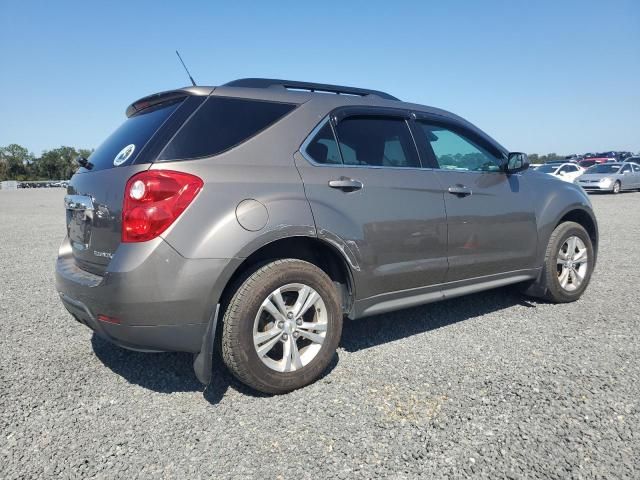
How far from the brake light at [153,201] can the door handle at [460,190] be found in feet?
6.35

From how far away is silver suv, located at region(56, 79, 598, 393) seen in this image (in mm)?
2318

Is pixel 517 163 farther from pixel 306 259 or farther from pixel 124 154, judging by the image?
pixel 124 154

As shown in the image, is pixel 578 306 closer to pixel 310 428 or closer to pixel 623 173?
pixel 310 428

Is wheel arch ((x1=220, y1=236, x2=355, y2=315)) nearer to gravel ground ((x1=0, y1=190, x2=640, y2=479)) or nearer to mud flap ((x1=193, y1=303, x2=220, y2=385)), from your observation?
mud flap ((x1=193, y1=303, x2=220, y2=385))

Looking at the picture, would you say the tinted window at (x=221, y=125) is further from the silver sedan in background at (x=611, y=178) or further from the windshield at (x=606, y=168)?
the windshield at (x=606, y=168)

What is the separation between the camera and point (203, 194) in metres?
2.36

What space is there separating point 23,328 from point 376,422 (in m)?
3.15

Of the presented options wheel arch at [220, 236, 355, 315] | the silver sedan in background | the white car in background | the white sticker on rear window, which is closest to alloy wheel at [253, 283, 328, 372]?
wheel arch at [220, 236, 355, 315]

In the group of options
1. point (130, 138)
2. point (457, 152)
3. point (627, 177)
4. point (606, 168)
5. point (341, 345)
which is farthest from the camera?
point (606, 168)

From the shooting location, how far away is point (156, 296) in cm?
228

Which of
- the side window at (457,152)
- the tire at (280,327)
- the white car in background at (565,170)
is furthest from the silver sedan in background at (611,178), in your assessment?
the tire at (280,327)

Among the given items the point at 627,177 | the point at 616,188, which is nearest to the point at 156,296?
the point at 616,188

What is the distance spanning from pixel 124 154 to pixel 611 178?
23.9 m

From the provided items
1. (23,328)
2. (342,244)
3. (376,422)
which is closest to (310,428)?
(376,422)
